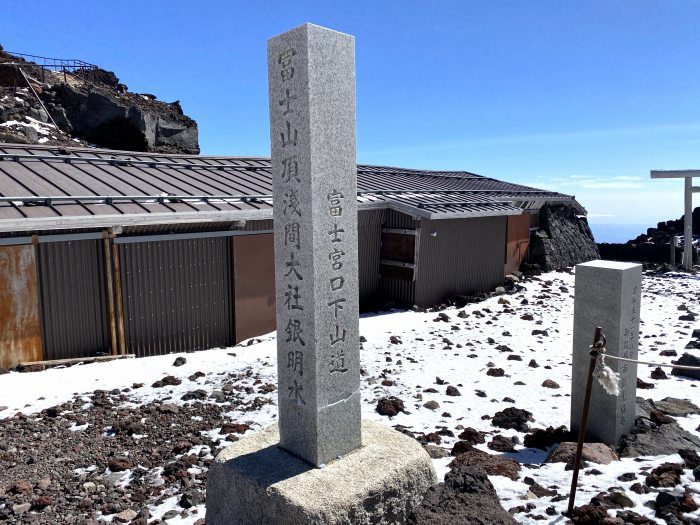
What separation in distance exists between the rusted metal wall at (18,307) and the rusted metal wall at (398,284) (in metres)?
8.56

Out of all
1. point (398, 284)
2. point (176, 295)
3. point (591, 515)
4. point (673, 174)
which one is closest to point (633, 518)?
point (591, 515)

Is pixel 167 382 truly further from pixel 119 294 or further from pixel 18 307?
pixel 18 307

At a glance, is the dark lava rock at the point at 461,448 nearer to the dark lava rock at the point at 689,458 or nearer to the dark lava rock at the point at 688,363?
the dark lava rock at the point at 689,458

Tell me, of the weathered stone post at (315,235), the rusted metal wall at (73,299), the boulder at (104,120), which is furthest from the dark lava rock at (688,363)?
the boulder at (104,120)

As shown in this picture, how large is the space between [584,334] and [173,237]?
7.38m

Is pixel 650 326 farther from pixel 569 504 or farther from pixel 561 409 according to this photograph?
pixel 569 504

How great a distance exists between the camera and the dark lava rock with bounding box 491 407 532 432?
6.63m

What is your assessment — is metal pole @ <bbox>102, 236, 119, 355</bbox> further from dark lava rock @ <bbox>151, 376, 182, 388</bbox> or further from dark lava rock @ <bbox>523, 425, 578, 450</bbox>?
dark lava rock @ <bbox>523, 425, 578, 450</bbox>

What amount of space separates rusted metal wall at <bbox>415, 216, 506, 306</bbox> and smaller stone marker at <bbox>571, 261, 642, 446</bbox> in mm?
7788

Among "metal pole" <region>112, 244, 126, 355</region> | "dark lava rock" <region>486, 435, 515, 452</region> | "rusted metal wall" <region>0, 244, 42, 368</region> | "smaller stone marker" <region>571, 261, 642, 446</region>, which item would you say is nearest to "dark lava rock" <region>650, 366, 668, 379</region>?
"smaller stone marker" <region>571, 261, 642, 446</region>

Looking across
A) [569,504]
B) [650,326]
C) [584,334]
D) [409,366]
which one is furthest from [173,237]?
[650,326]

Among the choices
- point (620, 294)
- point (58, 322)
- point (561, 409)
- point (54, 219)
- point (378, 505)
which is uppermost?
point (54, 219)

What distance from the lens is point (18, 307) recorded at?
26.8 ft

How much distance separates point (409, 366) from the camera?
9133 millimetres
